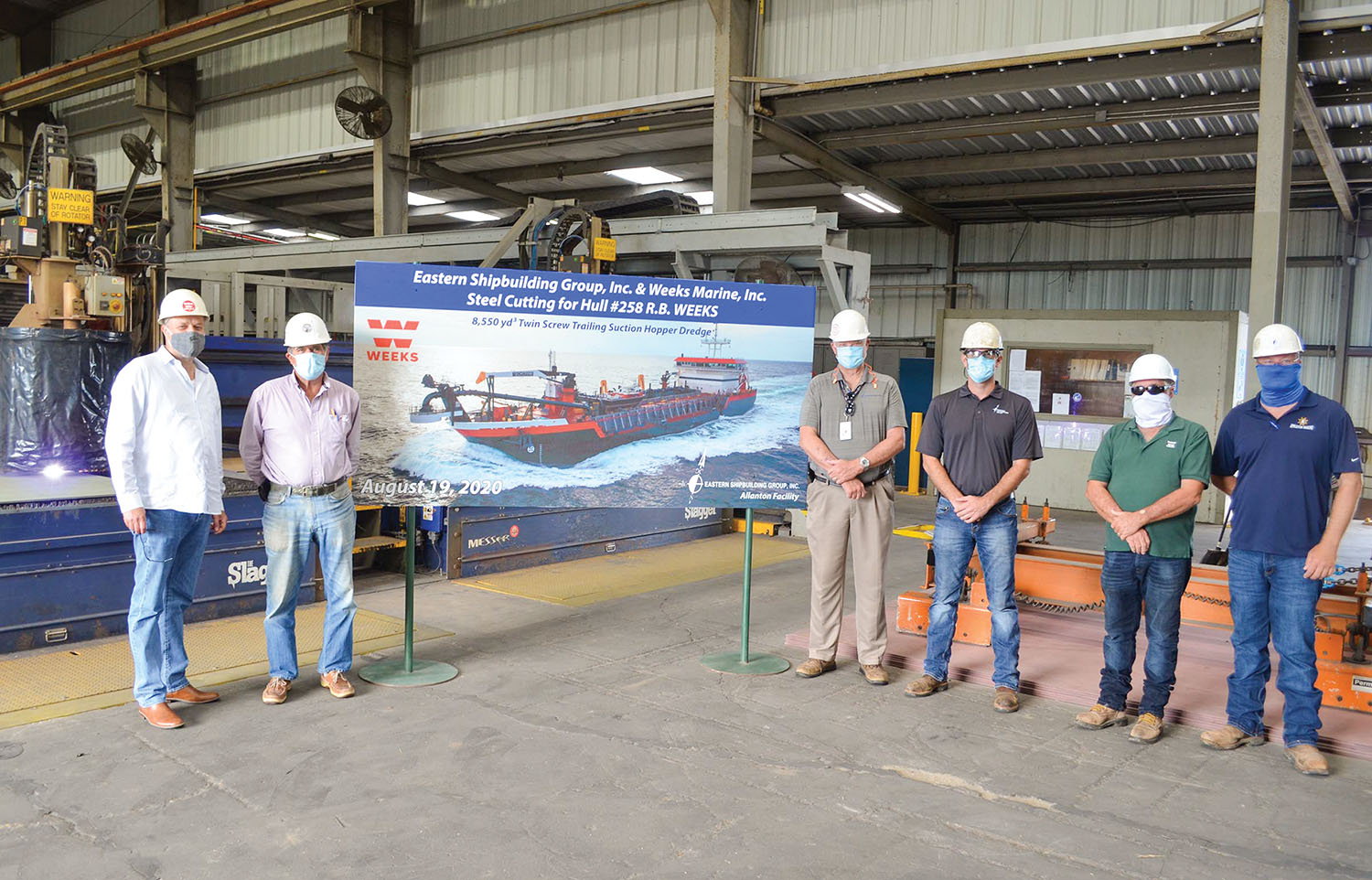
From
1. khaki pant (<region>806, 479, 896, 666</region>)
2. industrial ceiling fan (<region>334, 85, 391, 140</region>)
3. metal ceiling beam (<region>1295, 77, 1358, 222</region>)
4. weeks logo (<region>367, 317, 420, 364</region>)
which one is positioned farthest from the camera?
industrial ceiling fan (<region>334, 85, 391, 140</region>)

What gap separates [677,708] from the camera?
4762 millimetres

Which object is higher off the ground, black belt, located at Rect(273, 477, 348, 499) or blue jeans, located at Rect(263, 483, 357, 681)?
black belt, located at Rect(273, 477, 348, 499)

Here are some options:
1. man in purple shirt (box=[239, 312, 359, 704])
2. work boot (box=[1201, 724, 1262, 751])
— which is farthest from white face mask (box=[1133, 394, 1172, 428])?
man in purple shirt (box=[239, 312, 359, 704])

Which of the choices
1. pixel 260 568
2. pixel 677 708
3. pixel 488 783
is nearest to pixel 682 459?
pixel 677 708

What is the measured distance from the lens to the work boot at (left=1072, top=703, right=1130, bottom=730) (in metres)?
4.56

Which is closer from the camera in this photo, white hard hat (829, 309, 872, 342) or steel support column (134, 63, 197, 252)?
white hard hat (829, 309, 872, 342)

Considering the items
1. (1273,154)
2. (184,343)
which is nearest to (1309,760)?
(184,343)

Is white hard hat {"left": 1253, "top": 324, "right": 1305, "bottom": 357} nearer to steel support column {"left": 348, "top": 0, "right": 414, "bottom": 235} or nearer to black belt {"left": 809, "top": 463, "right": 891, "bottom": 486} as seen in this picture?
black belt {"left": 809, "top": 463, "right": 891, "bottom": 486}

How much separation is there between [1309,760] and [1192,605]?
1764 mm

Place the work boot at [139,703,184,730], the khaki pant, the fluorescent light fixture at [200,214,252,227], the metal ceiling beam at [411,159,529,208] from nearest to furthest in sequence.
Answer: the work boot at [139,703,184,730]
the khaki pant
the metal ceiling beam at [411,159,529,208]
the fluorescent light fixture at [200,214,252,227]

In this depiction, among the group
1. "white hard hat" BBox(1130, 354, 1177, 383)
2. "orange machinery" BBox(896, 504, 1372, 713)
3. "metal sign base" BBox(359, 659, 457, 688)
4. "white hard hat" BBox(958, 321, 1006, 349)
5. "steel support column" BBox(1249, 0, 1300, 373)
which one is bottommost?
"metal sign base" BBox(359, 659, 457, 688)

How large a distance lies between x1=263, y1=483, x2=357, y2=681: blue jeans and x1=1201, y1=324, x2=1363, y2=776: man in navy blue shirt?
4029mm

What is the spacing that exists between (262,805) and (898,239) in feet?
60.5

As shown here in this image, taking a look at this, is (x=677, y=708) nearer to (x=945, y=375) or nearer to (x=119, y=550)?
(x=119, y=550)
